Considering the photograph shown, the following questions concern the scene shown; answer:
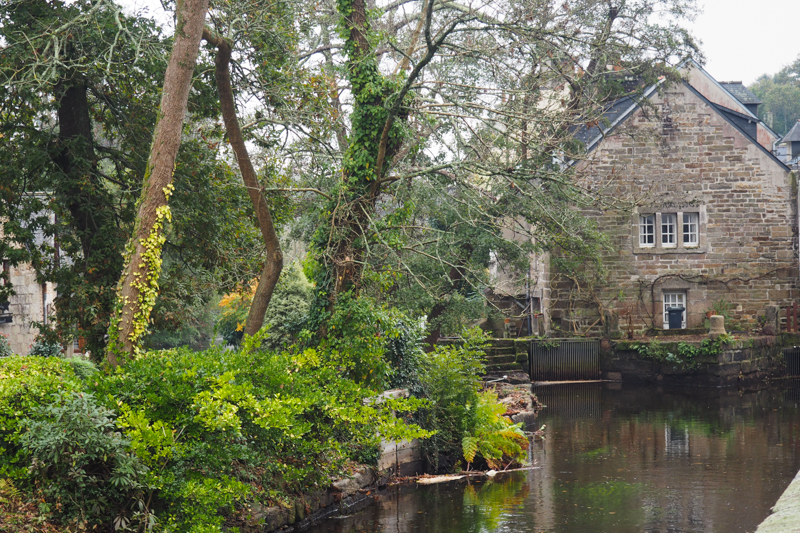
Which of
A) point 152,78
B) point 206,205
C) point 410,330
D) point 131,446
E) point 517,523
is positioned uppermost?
point 152,78

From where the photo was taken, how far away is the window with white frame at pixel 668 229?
83.6 feet

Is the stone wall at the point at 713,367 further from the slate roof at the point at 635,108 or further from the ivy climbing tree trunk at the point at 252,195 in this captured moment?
the ivy climbing tree trunk at the point at 252,195

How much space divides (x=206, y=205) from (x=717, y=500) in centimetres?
841

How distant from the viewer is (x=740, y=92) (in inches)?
1284

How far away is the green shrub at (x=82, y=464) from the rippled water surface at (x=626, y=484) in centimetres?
290

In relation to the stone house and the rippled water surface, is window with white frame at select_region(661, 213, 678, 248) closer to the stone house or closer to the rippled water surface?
the stone house

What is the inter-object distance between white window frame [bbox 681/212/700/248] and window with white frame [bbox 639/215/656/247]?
969 mm

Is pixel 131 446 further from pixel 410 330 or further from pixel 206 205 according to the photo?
pixel 206 205

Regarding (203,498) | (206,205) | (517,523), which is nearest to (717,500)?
(517,523)

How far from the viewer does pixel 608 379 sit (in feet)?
78.6

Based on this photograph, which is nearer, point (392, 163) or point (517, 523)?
point (517, 523)

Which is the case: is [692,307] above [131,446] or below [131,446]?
above

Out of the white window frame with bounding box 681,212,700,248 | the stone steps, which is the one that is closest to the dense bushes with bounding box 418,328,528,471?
the stone steps

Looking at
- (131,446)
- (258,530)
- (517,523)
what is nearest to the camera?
(131,446)
